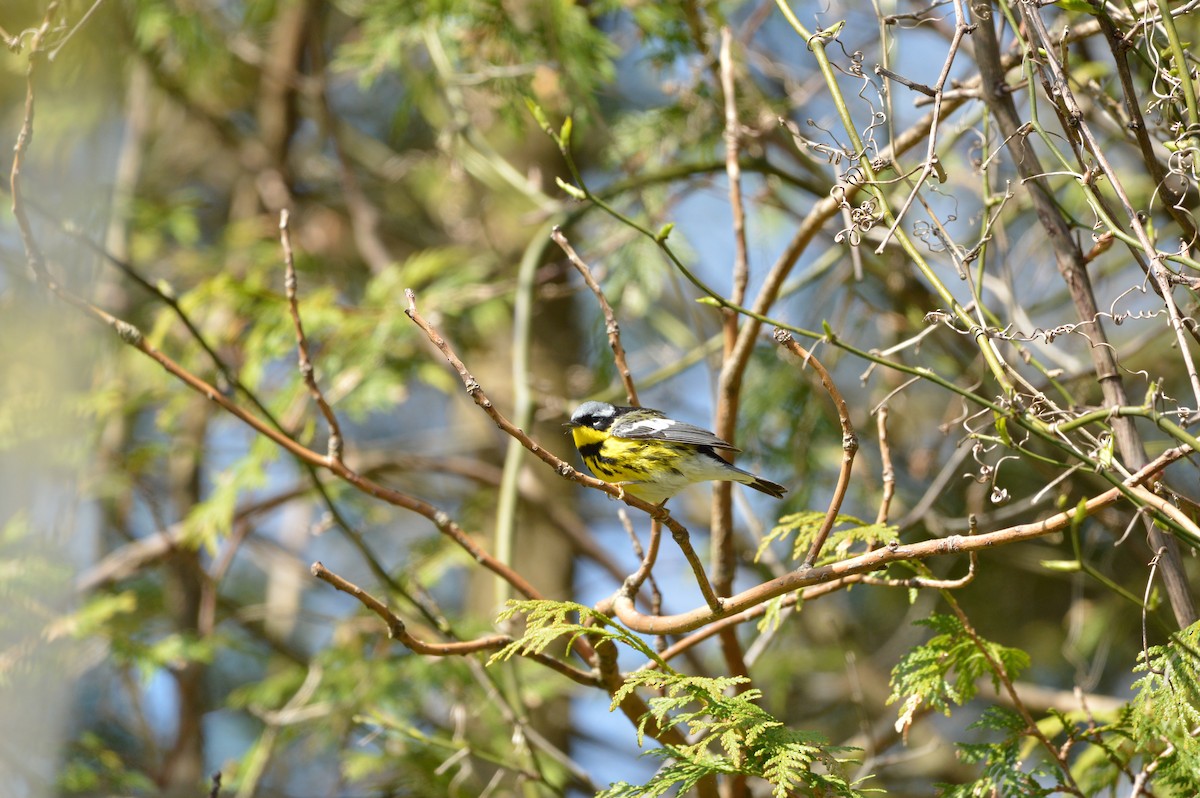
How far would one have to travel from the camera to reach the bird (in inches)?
107

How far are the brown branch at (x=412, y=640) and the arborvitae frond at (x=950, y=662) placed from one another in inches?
20.8

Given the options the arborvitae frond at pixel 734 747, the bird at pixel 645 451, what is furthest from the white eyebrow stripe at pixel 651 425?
the arborvitae frond at pixel 734 747

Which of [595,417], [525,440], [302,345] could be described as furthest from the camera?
[595,417]

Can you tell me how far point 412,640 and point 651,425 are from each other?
1247 mm

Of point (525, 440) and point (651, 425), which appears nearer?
point (525, 440)

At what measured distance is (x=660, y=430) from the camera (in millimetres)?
2754

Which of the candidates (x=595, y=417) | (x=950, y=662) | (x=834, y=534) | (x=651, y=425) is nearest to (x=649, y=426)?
(x=651, y=425)

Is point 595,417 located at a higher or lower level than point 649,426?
higher

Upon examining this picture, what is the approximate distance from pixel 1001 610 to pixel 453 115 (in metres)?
3.49

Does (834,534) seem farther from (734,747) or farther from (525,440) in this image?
(525,440)

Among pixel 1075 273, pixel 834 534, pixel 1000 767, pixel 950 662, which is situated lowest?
pixel 1000 767

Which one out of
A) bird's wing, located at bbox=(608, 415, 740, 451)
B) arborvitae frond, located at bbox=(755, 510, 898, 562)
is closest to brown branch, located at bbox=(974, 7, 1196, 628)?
arborvitae frond, located at bbox=(755, 510, 898, 562)

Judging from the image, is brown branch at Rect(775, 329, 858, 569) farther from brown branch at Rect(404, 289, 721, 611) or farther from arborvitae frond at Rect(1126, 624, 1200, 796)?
arborvitae frond at Rect(1126, 624, 1200, 796)

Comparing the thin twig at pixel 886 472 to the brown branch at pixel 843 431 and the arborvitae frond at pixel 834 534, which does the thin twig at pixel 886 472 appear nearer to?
the arborvitae frond at pixel 834 534
